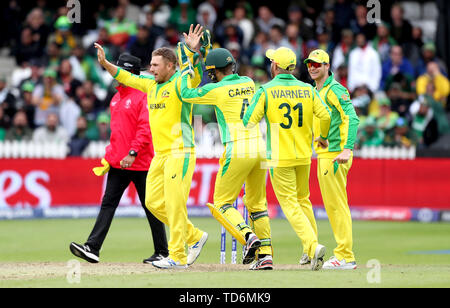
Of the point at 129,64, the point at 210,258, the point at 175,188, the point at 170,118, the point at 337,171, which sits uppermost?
the point at 129,64

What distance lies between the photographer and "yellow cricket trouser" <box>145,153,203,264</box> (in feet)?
37.5

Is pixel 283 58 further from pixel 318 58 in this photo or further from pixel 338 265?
pixel 338 265

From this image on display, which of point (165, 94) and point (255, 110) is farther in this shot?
point (165, 94)

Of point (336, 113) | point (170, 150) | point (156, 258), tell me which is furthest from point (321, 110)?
point (156, 258)

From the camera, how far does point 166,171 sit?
11461 mm

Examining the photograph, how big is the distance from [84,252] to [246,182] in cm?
239

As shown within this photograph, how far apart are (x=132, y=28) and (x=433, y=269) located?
15.2 metres

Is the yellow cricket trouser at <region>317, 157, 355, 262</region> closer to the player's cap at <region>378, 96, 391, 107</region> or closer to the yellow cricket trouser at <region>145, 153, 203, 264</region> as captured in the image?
the yellow cricket trouser at <region>145, 153, 203, 264</region>

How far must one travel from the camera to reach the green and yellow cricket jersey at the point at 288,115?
11.3m

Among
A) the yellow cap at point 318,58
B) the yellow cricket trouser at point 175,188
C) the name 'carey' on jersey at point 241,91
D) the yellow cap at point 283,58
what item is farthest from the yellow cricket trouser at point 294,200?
the yellow cap at point 318,58

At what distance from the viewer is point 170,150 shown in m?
11.5

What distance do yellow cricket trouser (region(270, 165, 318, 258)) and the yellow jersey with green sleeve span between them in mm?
594
